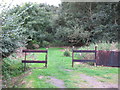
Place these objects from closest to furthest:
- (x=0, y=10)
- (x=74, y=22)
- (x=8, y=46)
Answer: (x=0, y=10)
(x=8, y=46)
(x=74, y=22)

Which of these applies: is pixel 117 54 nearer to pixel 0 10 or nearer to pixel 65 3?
pixel 0 10

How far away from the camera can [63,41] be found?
1595 centimetres

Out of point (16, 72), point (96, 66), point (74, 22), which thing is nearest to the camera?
point (16, 72)

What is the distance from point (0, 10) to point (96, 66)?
15.5ft

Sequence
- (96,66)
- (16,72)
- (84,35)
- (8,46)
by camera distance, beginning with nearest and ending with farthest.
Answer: (8,46)
(16,72)
(96,66)
(84,35)

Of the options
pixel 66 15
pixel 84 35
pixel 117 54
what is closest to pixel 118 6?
pixel 84 35

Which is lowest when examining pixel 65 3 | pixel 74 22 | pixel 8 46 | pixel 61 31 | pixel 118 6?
pixel 8 46

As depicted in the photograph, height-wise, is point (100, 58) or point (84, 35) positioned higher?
Answer: point (84, 35)

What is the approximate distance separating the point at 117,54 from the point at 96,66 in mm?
1144

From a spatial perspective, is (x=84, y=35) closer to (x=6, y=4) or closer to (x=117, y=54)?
(x=117, y=54)

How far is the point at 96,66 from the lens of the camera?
6.30m

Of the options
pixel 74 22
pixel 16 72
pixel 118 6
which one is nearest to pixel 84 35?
pixel 74 22

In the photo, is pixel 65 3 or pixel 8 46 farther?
pixel 65 3

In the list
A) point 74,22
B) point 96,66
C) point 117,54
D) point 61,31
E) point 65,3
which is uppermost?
point 65,3
